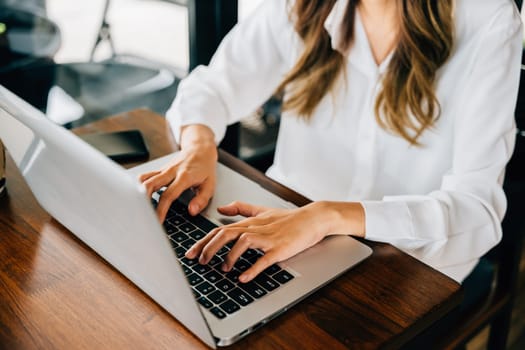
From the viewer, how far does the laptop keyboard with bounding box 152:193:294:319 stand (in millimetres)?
746

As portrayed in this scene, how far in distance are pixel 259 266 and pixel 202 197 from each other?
220 millimetres

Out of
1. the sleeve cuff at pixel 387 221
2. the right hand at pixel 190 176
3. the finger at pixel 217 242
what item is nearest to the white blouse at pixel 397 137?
the sleeve cuff at pixel 387 221

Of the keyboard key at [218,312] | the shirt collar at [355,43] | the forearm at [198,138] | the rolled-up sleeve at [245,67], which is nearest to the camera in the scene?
the keyboard key at [218,312]

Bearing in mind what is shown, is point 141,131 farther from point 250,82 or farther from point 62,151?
point 62,151

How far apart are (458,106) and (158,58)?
4.45ft

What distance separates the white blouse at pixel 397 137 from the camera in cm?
99

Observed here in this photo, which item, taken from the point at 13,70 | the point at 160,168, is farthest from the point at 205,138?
the point at 13,70

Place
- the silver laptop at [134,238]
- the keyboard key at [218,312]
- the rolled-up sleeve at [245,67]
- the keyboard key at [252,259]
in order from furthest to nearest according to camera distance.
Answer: the rolled-up sleeve at [245,67] < the keyboard key at [252,259] < the keyboard key at [218,312] < the silver laptop at [134,238]

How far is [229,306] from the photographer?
738 millimetres

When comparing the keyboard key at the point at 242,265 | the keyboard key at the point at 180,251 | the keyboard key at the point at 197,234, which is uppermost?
the keyboard key at the point at 242,265

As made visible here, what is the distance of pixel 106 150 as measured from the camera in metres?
1.12

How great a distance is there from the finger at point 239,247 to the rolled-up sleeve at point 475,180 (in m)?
0.22

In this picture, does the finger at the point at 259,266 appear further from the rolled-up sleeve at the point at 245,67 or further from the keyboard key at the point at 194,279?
the rolled-up sleeve at the point at 245,67

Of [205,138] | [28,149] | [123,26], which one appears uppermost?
[28,149]
